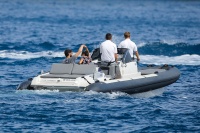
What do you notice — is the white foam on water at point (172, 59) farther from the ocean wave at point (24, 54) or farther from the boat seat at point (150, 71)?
the boat seat at point (150, 71)

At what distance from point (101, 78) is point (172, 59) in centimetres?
1460

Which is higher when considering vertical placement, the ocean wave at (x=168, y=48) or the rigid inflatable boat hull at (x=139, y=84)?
the ocean wave at (x=168, y=48)

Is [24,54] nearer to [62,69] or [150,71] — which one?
[150,71]

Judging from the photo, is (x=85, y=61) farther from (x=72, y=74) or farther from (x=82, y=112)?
(x=82, y=112)

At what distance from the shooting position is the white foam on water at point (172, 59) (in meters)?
35.1

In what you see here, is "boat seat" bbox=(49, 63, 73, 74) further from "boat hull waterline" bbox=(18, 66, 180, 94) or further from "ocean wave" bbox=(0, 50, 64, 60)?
"ocean wave" bbox=(0, 50, 64, 60)

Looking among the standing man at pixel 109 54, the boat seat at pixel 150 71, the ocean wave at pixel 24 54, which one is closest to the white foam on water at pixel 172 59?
the ocean wave at pixel 24 54

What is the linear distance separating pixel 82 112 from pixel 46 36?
28.7 m

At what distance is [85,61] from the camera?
2358 cm

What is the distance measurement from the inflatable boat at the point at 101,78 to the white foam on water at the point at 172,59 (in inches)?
413

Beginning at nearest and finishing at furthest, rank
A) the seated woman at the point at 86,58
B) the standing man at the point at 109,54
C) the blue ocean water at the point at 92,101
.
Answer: the blue ocean water at the point at 92,101
the seated woman at the point at 86,58
the standing man at the point at 109,54

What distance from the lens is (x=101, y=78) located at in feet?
74.5

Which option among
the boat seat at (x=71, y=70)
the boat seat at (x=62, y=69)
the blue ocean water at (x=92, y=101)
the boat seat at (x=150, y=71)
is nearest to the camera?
the blue ocean water at (x=92, y=101)

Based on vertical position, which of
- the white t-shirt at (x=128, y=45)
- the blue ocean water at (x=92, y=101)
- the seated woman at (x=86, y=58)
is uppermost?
the white t-shirt at (x=128, y=45)
